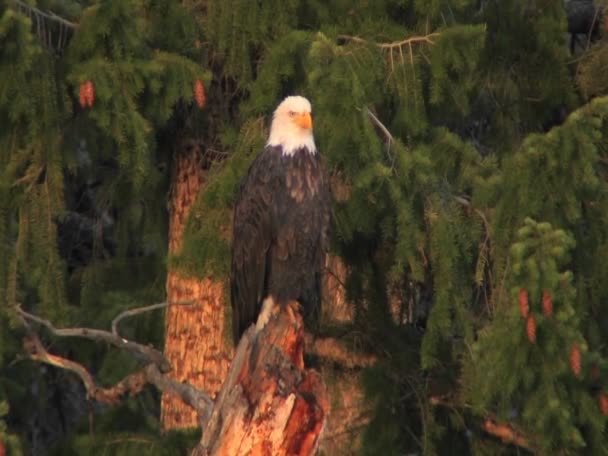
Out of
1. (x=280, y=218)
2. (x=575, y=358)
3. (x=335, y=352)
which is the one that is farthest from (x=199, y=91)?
(x=575, y=358)

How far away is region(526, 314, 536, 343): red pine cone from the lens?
6.87 metres

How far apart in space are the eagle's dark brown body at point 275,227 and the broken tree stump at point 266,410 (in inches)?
31.9

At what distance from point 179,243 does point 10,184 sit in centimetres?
88

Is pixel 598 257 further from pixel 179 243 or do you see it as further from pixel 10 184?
pixel 10 184

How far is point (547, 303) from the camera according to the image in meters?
6.80

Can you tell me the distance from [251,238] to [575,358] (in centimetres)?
146

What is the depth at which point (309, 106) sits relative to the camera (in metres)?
7.64

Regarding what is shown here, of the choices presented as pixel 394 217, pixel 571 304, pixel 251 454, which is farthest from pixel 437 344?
pixel 251 454

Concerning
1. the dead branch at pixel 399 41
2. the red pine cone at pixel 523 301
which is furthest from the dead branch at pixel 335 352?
the red pine cone at pixel 523 301

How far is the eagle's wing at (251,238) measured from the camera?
7.63m

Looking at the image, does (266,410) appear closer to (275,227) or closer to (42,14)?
(275,227)

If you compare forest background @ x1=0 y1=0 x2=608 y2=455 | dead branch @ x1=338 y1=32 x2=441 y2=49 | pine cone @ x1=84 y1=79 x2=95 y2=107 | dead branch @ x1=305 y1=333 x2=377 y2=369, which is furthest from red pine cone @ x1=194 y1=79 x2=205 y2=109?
dead branch @ x1=305 y1=333 x2=377 y2=369

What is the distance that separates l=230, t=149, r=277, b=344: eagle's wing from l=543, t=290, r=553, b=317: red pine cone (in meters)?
1.37

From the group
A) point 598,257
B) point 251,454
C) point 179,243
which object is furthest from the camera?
point 179,243
